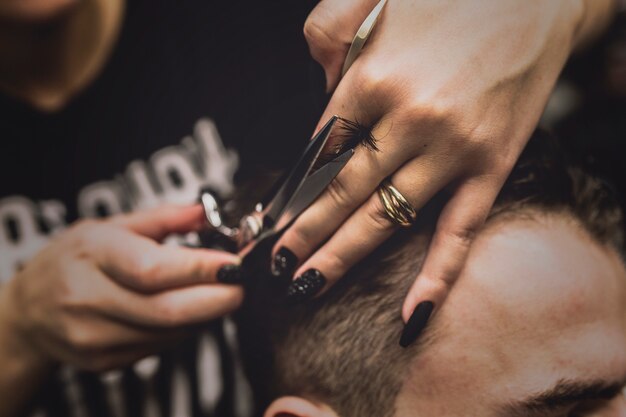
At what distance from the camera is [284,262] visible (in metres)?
0.50

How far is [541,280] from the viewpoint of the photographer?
0.47 meters

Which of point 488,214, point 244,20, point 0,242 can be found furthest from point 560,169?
point 0,242

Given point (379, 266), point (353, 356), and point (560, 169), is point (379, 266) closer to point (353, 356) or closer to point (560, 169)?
point (353, 356)

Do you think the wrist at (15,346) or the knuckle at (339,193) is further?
the wrist at (15,346)

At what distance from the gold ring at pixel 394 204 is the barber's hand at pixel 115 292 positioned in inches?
6.6

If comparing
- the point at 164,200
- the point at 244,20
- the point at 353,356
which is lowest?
the point at 353,356

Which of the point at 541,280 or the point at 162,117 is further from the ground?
the point at 162,117

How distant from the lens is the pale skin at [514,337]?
0.47 m

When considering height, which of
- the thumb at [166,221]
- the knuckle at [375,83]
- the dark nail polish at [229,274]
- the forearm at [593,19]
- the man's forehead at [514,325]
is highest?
the knuckle at [375,83]

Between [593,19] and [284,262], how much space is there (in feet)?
1.42

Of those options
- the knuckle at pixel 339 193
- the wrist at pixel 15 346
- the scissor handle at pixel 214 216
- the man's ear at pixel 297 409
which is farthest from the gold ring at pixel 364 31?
the wrist at pixel 15 346

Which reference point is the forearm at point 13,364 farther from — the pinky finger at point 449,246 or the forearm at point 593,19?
the forearm at point 593,19

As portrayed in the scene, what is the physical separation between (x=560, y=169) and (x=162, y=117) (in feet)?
1.48

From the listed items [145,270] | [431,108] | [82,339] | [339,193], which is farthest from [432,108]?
[82,339]
